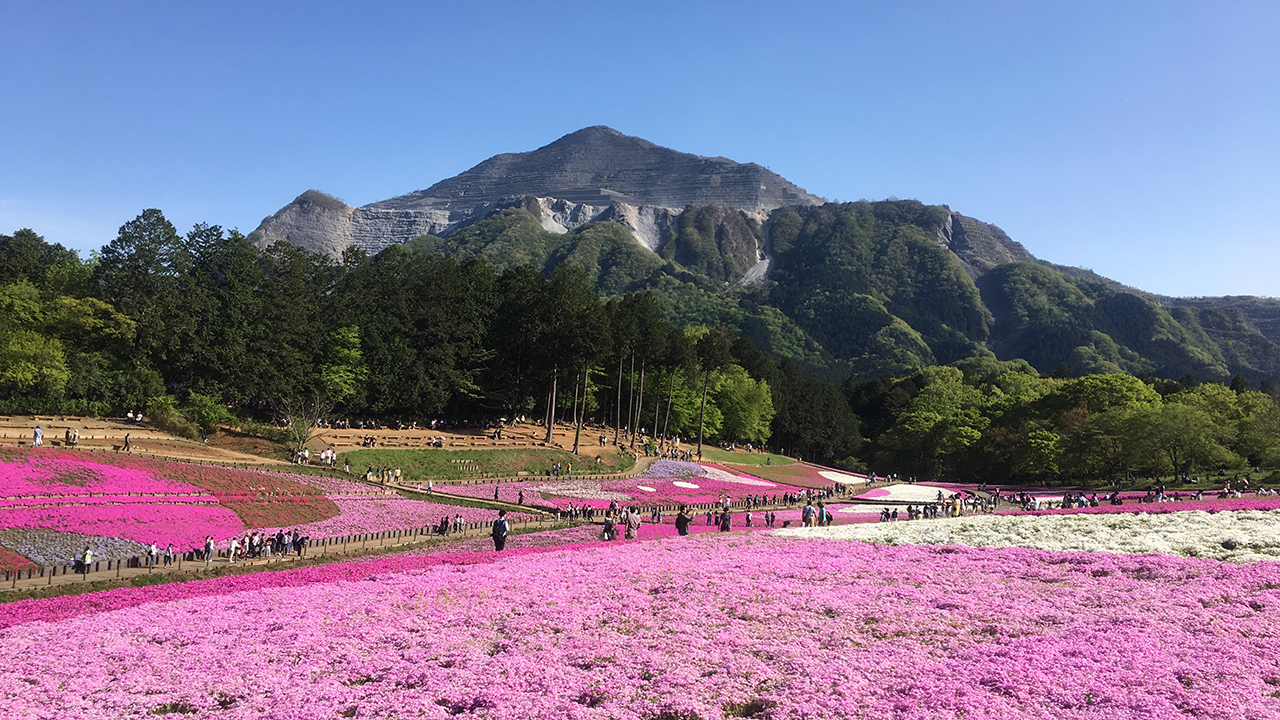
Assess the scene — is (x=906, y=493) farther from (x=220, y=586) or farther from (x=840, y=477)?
(x=220, y=586)

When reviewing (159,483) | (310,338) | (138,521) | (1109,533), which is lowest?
(138,521)

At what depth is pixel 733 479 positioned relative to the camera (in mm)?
66938

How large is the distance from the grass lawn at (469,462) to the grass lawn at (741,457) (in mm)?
17536

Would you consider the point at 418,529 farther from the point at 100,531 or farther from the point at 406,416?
the point at 406,416

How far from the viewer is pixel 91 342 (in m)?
57.6

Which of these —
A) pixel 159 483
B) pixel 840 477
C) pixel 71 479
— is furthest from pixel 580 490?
pixel 840 477

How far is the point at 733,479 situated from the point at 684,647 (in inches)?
2110

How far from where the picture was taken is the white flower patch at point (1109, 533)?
2475 centimetres

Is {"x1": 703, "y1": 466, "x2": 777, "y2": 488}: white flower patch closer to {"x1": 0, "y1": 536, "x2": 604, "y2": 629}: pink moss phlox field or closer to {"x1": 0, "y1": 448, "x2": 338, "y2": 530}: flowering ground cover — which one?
{"x1": 0, "y1": 448, "x2": 338, "y2": 530}: flowering ground cover

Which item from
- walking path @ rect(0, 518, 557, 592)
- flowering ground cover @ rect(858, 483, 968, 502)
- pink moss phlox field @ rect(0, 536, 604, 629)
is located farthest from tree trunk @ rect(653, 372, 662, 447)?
pink moss phlox field @ rect(0, 536, 604, 629)

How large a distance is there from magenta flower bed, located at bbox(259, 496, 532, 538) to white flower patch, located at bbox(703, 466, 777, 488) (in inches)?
1075

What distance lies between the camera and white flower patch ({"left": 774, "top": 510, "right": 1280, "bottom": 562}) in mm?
24750

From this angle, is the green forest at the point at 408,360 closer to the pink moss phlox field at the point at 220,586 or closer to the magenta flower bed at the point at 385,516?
the magenta flower bed at the point at 385,516

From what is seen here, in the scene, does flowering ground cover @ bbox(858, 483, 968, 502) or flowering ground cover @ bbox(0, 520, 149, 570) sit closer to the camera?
flowering ground cover @ bbox(0, 520, 149, 570)
